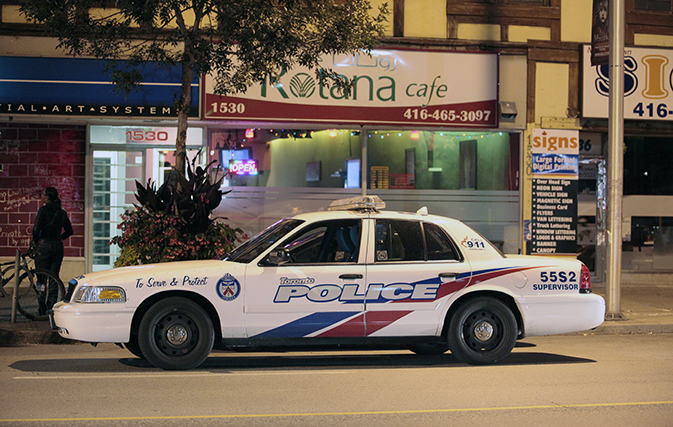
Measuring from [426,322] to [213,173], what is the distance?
8145 mm

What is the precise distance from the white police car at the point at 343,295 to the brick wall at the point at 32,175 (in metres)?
7.54

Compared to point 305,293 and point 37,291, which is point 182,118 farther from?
point 305,293

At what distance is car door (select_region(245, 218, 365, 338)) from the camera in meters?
7.65

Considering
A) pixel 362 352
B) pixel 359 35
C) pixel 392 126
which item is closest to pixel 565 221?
pixel 392 126

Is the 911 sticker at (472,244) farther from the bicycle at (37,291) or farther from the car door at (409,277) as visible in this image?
the bicycle at (37,291)

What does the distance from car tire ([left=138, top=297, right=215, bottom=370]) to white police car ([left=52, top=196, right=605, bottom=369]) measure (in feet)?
0.03

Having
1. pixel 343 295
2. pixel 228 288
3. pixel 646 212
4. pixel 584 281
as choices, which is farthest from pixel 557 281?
pixel 646 212

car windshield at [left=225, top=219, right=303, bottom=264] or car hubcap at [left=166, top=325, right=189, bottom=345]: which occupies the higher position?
car windshield at [left=225, top=219, right=303, bottom=264]

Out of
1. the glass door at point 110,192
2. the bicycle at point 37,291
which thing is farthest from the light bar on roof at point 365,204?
the glass door at point 110,192

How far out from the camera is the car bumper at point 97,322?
7.41 metres

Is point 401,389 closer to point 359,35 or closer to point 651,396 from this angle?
point 651,396

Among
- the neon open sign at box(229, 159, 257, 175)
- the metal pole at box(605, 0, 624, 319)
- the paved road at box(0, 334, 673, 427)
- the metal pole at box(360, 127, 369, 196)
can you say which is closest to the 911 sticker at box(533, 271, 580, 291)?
the paved road at box(0, 334, 673, 427)

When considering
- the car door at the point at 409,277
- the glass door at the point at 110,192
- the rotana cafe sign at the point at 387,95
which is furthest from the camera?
the glass door at the point at 110,192

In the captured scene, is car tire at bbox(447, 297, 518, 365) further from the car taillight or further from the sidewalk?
the sidewalk
